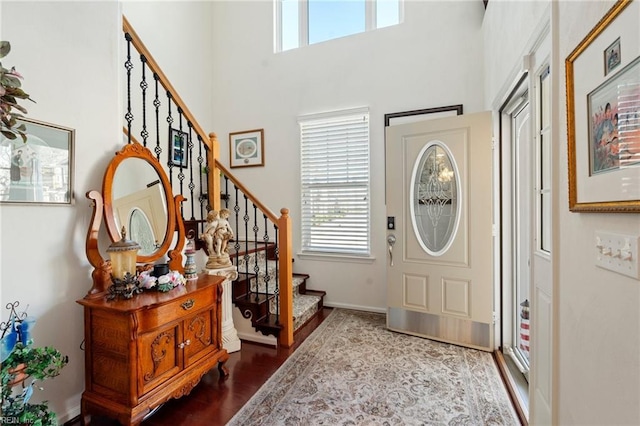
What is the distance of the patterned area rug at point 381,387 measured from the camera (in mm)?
1761

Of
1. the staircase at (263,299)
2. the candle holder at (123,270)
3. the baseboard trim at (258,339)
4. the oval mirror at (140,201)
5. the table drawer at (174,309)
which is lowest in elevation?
the baseboard trim at (258,339)

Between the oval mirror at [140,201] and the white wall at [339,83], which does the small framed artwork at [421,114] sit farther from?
the oval mirror at [140,201]

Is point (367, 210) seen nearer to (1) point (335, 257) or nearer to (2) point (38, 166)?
(1) point (335, 257)

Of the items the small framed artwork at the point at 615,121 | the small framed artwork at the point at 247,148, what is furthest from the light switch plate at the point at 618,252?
the small framed artwork at the point at 247,148

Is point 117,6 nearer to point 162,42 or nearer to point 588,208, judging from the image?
point 162,42

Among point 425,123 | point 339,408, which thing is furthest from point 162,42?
point 339,408

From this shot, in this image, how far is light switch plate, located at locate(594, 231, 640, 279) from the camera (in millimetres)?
847

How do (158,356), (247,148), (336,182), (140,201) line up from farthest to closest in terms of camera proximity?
(247,148) → (336,182) → (140,201) → (158,356)

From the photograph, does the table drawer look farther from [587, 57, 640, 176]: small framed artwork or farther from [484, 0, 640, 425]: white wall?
[587, 57, 640, 176]: small framed artwork

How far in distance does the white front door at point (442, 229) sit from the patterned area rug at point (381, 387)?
0.24 meters

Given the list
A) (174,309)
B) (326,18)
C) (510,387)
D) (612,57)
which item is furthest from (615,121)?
(326,18)

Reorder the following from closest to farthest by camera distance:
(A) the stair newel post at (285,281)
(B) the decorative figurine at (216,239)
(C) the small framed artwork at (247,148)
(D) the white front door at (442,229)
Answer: (B) the decorative figurine at (216,239)
(D) the white front door at (442,229)
(A) the stair newel post at (285,281)
(C) the small framed artwork at (247,148)

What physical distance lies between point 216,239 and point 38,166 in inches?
47.3

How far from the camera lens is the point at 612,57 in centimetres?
92
